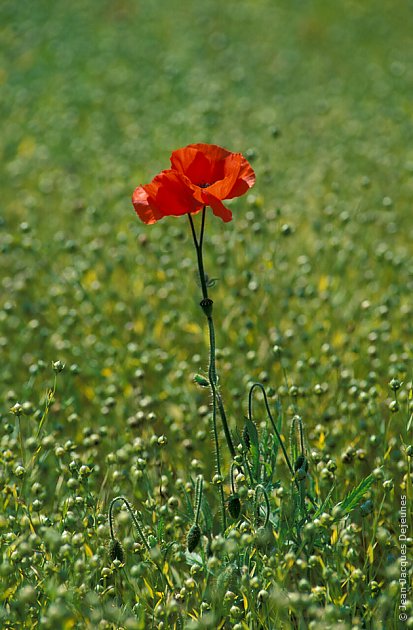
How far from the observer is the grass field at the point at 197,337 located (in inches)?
82.4

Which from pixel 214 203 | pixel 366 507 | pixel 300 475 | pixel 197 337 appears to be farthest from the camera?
pixel 197 337

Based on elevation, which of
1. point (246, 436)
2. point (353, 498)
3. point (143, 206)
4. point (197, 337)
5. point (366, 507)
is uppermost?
point (143, 206)

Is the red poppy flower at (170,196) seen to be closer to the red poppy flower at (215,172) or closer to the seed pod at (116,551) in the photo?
the red poppy flower at (215,172)

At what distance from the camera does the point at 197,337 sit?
3627 millimetres

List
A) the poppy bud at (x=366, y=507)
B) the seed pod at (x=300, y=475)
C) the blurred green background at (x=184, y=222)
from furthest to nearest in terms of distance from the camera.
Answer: the blurred green background at (x=184, y=222) < the poppy bud at (x=366, y=507) < the seed pod at (x=300, y=475)

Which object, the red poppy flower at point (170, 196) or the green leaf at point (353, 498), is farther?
the green leaf at point (353, 498)

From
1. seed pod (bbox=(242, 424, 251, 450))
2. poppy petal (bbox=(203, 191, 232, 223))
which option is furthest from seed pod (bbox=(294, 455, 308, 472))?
poppy petal (bbox=(203, 191, 232, 223))

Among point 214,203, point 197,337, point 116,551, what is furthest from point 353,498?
point 197,337

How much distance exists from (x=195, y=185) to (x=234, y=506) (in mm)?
877

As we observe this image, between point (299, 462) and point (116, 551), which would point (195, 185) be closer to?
point (299, 462)

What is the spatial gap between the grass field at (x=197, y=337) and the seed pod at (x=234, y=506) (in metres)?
0.04

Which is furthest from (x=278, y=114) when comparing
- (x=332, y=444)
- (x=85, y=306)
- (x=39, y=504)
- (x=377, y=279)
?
(x=39, y=504)

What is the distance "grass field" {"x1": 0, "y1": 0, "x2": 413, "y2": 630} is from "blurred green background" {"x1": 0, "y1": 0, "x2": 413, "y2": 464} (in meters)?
0.02

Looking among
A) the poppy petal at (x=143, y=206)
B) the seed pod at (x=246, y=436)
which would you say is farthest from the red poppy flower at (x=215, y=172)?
the seed pod at (x=246, y=436)
